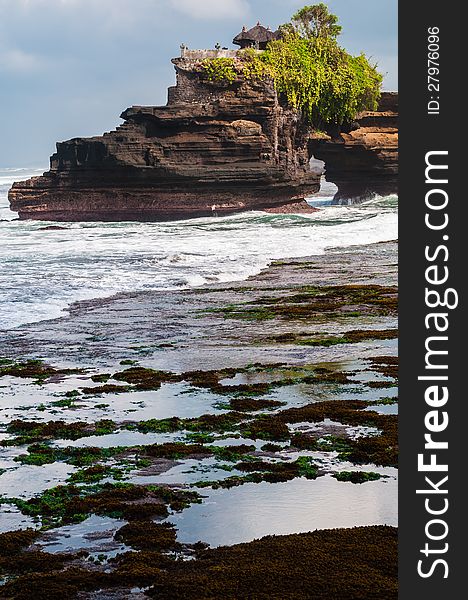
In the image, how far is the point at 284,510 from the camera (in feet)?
21.1

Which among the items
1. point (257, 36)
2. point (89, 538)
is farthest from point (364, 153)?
point (89, 538)

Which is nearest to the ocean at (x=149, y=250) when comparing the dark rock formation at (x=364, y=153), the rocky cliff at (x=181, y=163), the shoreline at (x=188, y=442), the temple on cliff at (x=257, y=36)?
the rocky cliff at (x=181, y=163)

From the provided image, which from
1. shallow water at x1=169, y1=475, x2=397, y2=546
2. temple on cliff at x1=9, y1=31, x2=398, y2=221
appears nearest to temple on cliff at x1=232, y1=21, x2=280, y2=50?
temple on cliff at x1=9, y1=31, x2=398, y2=221

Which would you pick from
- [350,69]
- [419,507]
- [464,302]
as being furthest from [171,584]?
[350,69]

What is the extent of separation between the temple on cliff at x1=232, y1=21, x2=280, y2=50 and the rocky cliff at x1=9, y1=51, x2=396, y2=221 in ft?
26.6

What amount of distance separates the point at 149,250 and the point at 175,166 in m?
24.5

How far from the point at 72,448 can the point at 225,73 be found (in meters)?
54.5

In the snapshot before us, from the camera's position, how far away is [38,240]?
41.9 meters

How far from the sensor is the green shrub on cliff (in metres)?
61.1

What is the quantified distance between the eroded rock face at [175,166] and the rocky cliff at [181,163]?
6 centimetres

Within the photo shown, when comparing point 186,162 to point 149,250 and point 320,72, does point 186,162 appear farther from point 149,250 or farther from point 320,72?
point 149,250

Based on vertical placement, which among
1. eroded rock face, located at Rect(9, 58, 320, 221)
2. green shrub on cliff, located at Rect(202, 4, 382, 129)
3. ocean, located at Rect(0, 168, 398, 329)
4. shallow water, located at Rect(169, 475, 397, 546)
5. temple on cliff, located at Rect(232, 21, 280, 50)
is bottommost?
shallow water, located at Rect(169, 475, 397, 546)

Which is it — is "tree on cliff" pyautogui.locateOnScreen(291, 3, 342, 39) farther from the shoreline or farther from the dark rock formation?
the shoreline

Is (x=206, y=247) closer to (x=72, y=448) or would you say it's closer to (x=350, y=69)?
(x=72, y=448)
